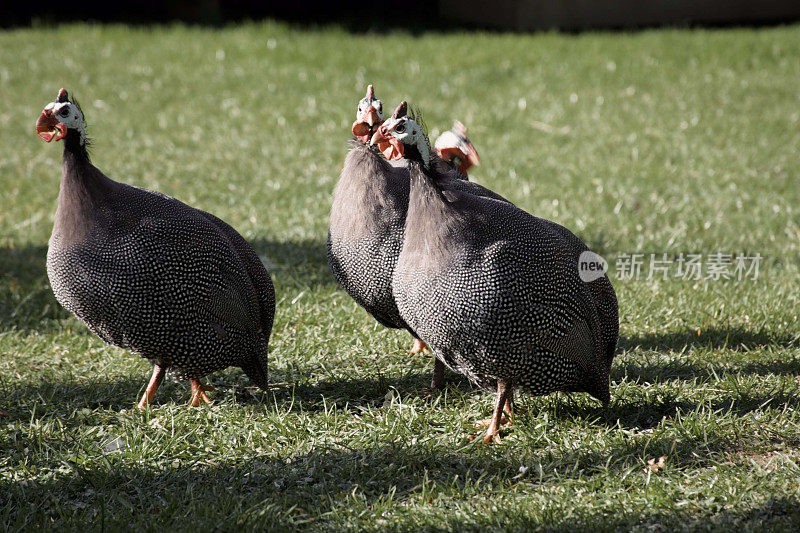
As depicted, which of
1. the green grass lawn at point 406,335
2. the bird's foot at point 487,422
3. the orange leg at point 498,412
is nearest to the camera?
the green grass lawn at point 406,335

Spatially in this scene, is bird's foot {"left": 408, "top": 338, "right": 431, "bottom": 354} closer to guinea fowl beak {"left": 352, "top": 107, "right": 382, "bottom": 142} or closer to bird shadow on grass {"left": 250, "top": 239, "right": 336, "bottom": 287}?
bird shadow on grass {"left": 250, "top": 239, "right": 336, "bottom": 287}

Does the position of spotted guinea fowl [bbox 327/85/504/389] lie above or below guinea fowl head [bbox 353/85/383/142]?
below

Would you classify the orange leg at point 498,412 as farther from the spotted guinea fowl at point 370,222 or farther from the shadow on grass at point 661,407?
the spotted guinea fowl at point 370,222

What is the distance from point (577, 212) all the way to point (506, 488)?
327 centimetres

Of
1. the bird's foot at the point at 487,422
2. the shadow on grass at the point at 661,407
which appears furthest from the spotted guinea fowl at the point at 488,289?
the shadow on grass at the point at 661,407

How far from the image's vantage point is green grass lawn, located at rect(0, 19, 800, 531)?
273 cm

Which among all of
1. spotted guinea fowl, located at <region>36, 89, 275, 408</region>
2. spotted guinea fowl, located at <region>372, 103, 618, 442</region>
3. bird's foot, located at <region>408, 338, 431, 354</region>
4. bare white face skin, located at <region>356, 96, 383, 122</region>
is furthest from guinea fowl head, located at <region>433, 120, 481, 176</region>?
spotted guinea fowl, located at <region>36, 89, 275, 408</region>

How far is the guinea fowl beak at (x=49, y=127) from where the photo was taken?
3.11m

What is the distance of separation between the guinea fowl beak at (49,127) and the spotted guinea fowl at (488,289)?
3.86 ft

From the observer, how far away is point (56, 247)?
3164mm

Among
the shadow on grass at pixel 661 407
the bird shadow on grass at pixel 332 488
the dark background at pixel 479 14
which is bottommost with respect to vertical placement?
the bird shadow on grass at pixel 332 488

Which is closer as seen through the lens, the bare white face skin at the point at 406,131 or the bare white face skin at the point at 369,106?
the bare white face skin at the point at 406,131

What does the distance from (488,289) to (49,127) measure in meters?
1.71

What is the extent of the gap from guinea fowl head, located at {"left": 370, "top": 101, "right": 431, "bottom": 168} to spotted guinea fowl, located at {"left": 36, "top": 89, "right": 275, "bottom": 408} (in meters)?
0.83
